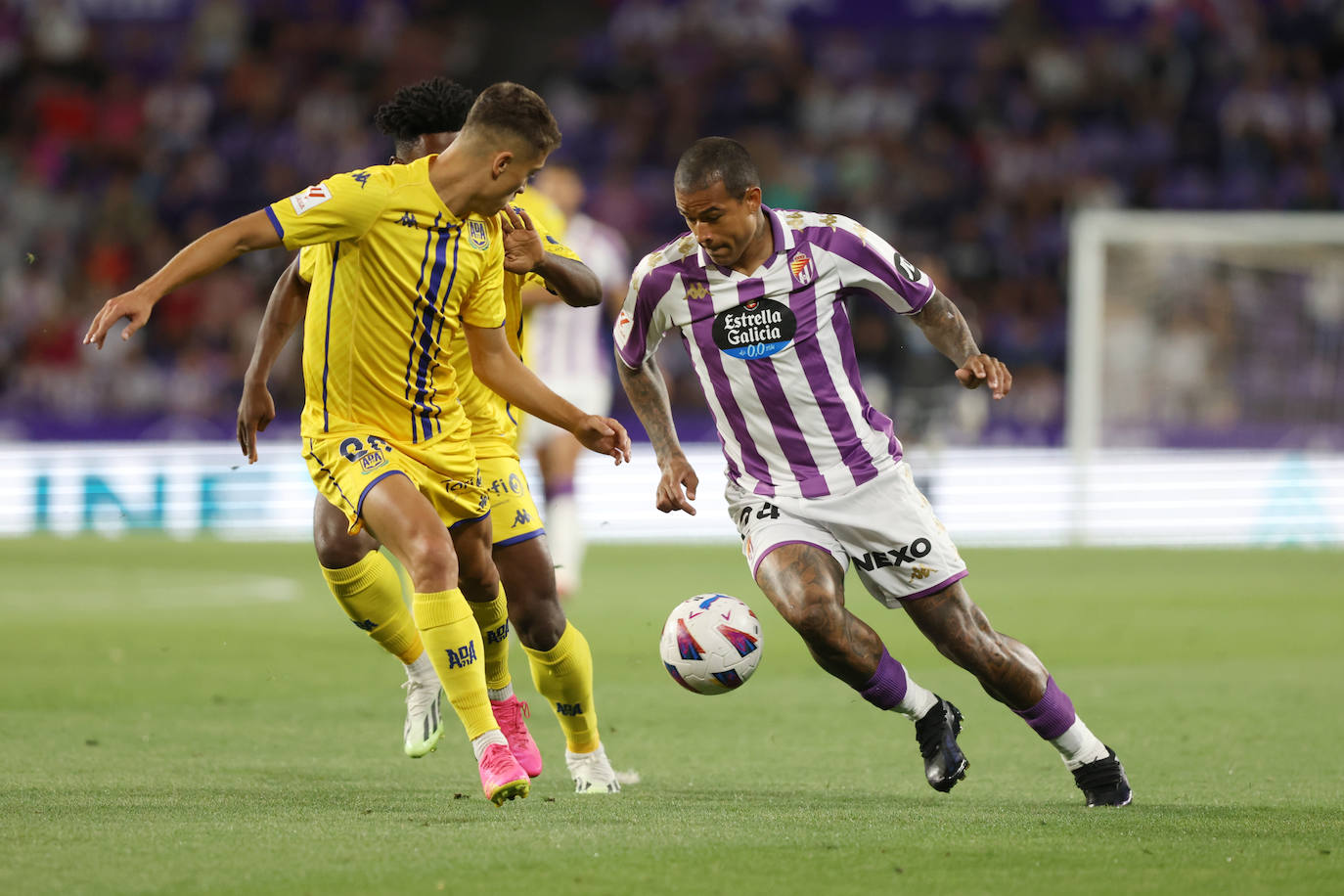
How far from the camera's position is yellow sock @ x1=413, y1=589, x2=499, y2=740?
5000mm

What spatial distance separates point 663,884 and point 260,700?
14.0 ft

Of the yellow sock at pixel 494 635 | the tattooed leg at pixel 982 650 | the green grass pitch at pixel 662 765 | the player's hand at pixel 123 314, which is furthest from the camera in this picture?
the yellow sock at pixel 494 635

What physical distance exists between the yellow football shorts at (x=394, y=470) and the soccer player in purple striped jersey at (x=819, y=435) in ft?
2.03

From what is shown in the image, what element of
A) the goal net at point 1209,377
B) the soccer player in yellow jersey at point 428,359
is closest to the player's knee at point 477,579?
the soccer player in yellow jersey at point 428,359

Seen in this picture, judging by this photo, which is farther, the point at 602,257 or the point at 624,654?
the point at 602,257

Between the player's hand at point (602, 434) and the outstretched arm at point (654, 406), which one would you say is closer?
the player's hand at point (602, 434)

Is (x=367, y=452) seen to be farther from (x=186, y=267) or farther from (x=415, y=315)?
(x=186, y=267)

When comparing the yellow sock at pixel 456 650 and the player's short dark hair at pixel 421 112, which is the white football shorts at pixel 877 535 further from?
the player's short dark hair at pixel 421 112

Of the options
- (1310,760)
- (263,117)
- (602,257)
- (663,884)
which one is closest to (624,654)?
(602,257)

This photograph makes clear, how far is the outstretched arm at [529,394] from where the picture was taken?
538 centimetres

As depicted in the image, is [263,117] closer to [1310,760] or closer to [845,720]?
[845,720]

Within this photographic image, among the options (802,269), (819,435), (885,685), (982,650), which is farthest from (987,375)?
(885,685)

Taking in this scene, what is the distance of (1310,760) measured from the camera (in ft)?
20.6

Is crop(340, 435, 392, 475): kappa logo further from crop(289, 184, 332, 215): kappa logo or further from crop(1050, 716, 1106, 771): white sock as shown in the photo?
crop(1050, 716, 1106, 771): white sock
